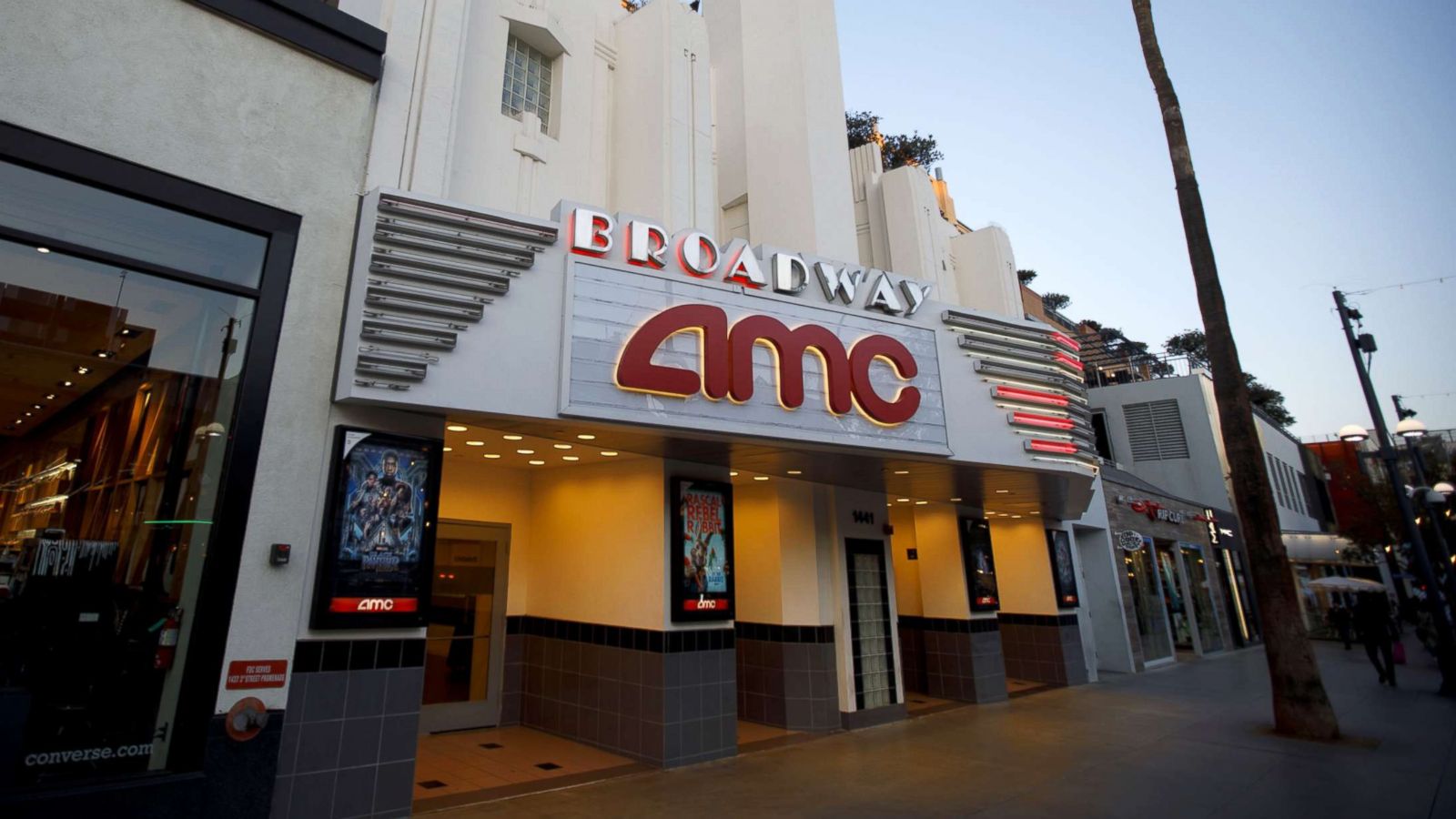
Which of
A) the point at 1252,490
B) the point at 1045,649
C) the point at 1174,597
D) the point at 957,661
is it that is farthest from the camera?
the point at 1174,597

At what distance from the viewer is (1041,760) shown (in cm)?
899

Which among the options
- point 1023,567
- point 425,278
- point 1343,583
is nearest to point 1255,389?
point 1343,583

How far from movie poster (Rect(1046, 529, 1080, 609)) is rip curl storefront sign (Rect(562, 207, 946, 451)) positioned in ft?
28.8

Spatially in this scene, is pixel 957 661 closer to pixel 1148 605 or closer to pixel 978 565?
pixel 978 565

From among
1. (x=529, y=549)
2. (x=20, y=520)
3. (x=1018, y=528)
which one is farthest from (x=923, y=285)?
(x=20, y=520)

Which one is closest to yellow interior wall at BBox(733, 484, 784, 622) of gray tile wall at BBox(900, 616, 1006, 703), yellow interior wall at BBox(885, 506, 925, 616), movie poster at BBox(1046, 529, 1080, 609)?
gray tile wall at BBox(900, 616, 1006, 703)

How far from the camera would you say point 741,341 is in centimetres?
841

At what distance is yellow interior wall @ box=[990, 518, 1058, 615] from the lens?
16.5 metres

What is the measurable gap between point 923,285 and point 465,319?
6.87m

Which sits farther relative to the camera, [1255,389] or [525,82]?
[1255,389]

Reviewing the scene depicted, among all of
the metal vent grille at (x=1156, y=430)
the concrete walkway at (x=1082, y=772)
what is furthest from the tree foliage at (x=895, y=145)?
the concrete walkway at (x=1082, y=772)

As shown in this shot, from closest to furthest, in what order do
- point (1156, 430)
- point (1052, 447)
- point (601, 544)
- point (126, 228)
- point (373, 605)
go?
point (126, 228), point (373, 605), point (601, 544), point (1052, 447), point (1156, 430)

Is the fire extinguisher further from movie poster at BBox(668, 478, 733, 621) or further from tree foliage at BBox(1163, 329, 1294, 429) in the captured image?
tree foliage at BBox(1163, 329, 1294, 429)

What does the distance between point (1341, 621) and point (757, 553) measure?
25.0 meters
